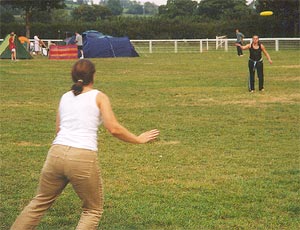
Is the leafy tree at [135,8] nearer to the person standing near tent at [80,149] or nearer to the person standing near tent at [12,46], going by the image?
the person standing near tent at [12,46]

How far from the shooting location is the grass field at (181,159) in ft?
23.8

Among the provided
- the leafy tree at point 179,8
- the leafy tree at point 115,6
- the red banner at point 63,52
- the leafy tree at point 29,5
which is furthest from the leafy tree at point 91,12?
the red banner at point 63,52

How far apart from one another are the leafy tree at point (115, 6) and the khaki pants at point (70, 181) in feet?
391

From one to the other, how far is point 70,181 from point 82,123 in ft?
1.56

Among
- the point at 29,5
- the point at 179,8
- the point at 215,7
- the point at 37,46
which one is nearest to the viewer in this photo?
the point at 37,46

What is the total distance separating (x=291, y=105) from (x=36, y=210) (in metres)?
12.4

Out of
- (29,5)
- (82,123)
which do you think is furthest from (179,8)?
(82,123)

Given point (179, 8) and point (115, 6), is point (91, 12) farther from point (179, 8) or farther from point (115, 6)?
point (179, 8)

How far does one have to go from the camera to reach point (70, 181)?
5473 millimetres

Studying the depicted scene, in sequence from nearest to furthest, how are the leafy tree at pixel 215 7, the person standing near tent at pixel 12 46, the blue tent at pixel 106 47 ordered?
the person standing near tent at pixel 12 46, the blue tent at pixel 106 47, the leafy tree at pixel 215 7

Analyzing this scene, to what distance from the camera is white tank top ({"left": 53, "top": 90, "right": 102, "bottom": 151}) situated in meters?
5.48

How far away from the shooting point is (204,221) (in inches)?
275

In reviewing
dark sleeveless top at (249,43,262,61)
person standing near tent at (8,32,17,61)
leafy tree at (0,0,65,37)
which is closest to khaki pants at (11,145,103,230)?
dark sleeveless top at (249,43,262,61)

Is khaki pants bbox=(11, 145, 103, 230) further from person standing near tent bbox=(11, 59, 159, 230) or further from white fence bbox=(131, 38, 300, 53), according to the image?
white fence bbox=(131, 38, 300, 53)
